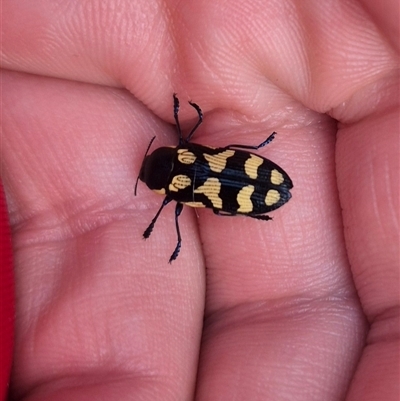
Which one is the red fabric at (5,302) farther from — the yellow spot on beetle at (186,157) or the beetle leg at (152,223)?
the yellow spot on beetle at (186,157)

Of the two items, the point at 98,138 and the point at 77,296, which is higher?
the point at 98,138

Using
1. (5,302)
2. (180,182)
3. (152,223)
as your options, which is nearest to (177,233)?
(152,223)

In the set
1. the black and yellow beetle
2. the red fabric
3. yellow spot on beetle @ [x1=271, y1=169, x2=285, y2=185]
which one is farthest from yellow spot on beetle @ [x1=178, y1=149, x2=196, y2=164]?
the red fabric

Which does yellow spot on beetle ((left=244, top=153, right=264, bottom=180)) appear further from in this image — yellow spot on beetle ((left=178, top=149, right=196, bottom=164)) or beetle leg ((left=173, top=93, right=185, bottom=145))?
beetle leg ((left=173, top=93, right=185, bottom=145))

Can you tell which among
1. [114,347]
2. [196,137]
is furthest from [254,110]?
[114,347]

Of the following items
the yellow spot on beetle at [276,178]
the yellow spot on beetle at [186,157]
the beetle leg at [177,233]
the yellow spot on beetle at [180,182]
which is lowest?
the beetle leg at [177,233]

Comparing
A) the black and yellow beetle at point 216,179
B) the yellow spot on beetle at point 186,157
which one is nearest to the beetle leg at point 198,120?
the black and yellow beetle at point 216,179

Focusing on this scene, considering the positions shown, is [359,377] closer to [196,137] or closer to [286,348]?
[286,348]
